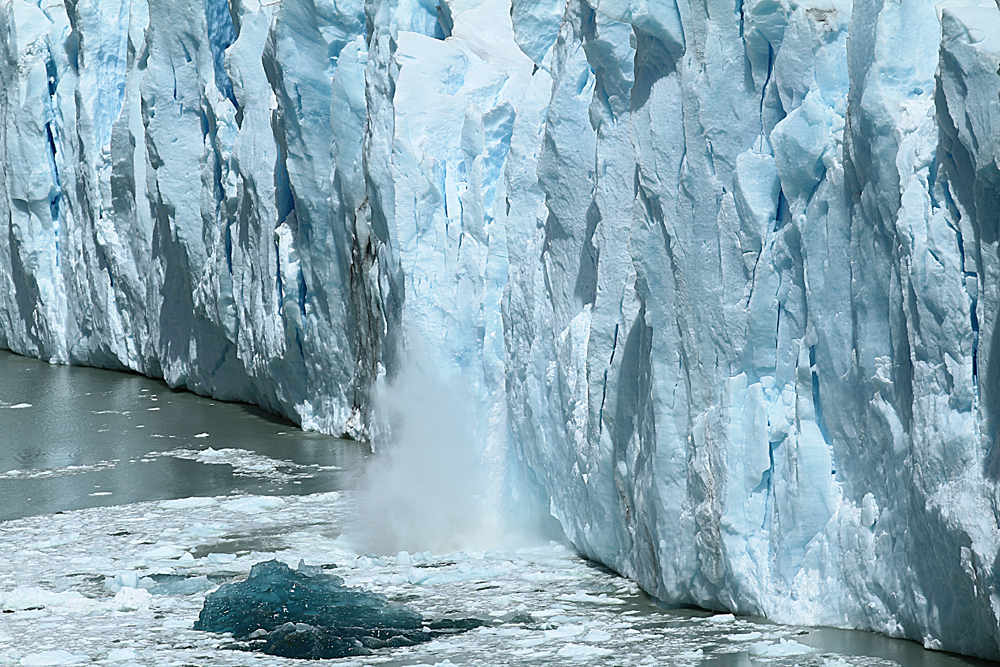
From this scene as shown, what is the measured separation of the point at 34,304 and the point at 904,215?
44.7 feet

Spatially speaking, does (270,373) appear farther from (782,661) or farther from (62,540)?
(782,661)

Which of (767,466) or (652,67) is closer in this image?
(767,466)

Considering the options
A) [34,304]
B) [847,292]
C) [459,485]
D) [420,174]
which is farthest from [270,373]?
[847,292]

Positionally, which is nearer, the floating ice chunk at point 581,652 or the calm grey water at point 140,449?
the floating ice chunk at point 581,652

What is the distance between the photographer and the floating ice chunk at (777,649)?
14.5 feet

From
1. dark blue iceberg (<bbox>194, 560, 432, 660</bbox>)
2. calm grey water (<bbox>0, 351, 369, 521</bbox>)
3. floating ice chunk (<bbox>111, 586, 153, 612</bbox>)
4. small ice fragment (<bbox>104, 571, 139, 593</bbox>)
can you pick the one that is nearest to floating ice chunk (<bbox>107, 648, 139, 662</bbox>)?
dark blue iceberg (<bbox>194, 560, 432, 660</bbox>)

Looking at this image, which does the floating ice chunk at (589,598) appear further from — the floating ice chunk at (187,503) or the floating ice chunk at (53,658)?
the floating ice chunk at (187,503)

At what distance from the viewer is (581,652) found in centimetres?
469

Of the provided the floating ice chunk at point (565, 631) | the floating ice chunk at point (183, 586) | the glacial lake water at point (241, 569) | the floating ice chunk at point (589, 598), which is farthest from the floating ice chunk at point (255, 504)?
the floating ice chunk at point (565, 631)

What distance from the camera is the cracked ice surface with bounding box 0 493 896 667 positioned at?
475cm

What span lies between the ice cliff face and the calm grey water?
621 mm

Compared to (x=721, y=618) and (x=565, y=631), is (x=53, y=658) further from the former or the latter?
(x=721, y=618)

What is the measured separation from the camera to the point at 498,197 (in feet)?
26.5

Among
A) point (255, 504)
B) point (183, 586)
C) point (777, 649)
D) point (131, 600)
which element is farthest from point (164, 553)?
point (777, 649)
